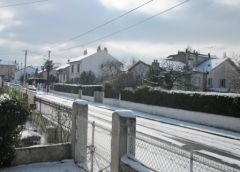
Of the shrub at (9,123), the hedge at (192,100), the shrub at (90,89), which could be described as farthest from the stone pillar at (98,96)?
the shrub at (9,123)

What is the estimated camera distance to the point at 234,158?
38.5 feet

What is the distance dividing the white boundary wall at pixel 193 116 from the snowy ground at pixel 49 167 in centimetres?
1298

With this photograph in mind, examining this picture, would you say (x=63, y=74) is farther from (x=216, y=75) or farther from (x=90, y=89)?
(x=216, y=75)

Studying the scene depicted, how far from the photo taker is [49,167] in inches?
332

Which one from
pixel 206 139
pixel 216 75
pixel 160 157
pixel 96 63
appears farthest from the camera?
pixel 96 63

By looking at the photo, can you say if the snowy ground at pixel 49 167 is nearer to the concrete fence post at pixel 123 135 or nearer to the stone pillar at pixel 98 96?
the concrete fence post at pixel 123 135

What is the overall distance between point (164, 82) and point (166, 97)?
1381 cm

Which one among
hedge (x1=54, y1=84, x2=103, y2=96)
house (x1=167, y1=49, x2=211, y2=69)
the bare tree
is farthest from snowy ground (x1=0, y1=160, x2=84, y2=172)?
house (x1=167, y1=49, x2=211, y2=69)

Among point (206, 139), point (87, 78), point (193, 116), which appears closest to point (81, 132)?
point (206, 139)

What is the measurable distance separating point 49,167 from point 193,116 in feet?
51.3

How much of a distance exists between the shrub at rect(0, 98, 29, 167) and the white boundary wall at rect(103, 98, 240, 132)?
14.0 m

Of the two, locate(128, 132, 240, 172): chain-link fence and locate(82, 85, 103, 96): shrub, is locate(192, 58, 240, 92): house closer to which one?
locate(82, 85, 103, 96): shrub

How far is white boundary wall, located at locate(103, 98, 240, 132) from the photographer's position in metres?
19.6

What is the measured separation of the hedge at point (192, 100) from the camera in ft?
64.9
